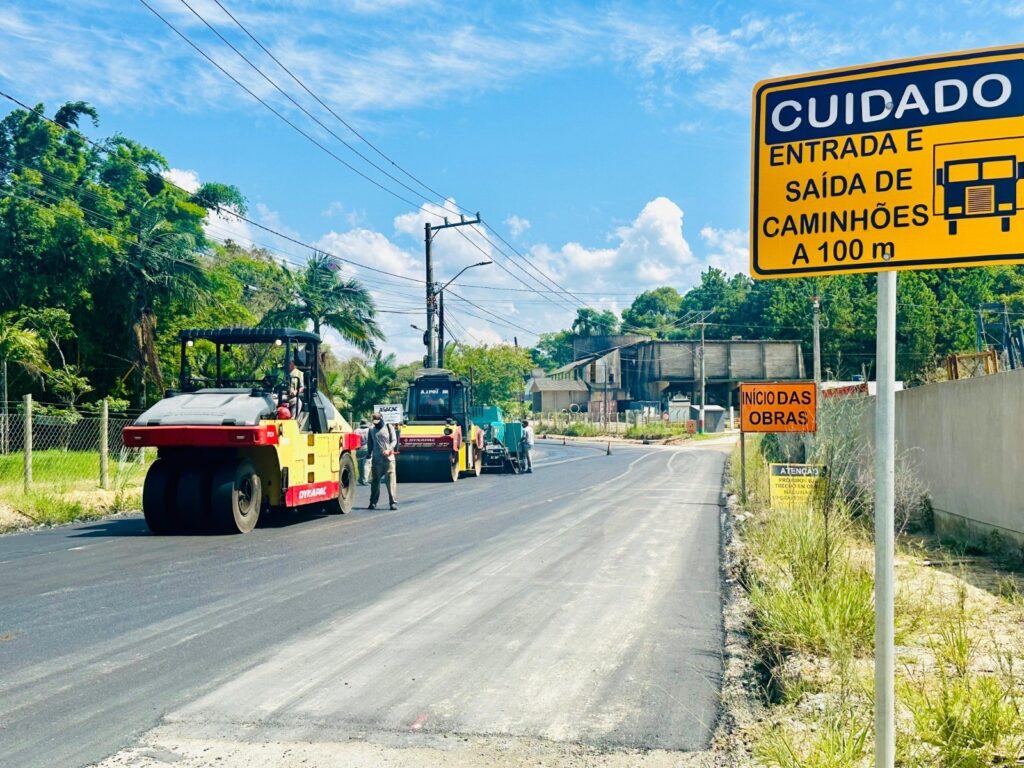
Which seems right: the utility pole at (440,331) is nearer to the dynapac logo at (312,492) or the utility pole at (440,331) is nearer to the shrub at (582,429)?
the dynapac logo at (312,492)

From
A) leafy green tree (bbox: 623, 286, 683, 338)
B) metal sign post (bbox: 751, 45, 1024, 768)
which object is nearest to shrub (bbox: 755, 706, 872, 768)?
metal sign post (bbox: 751, 45, 1024, 768)

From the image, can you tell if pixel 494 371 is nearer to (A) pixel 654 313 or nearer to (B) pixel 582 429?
(B) pixel 582 429

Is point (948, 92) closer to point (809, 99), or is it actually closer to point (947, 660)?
point (809, 99)

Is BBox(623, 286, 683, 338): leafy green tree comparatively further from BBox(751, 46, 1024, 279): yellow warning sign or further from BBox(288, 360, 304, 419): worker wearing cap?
BBox(751, 46, 1024, 279): yellow warning sign

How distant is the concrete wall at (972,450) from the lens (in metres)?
11.1

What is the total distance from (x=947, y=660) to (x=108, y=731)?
17.1 ft

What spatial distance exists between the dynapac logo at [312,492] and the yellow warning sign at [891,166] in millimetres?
13090

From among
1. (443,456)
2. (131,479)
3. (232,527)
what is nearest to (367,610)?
(232,527)

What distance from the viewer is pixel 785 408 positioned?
15.2 m

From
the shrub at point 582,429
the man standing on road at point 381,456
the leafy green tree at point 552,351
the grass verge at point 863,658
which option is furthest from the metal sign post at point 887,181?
the leafy green tree at point 552,351

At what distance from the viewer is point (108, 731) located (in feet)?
18.3

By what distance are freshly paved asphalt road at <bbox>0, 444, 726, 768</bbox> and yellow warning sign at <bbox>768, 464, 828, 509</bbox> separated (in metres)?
1.35

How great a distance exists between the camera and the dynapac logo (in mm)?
16281

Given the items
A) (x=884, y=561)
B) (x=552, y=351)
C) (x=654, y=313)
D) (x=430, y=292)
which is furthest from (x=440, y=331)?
(x=552, y=351)
